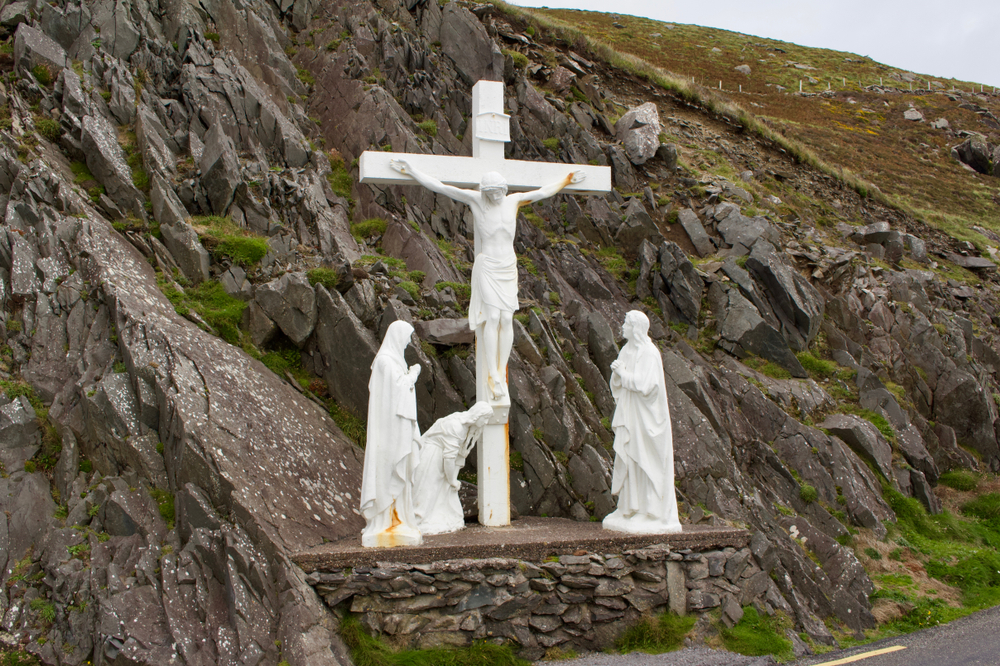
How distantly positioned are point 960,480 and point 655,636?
8877 mm

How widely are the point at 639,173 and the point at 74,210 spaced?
12.5 meters

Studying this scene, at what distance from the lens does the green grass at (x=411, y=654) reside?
5.99 metres

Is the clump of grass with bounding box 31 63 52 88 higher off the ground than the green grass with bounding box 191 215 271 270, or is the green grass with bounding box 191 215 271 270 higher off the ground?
the clump of grass with bounding box 31 63 52 88

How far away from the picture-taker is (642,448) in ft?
24.7

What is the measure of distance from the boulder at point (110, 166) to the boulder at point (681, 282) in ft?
30.1

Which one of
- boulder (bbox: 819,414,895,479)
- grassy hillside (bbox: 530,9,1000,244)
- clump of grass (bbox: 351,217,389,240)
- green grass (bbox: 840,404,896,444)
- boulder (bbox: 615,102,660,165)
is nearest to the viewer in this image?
boulder (bbox: 819,414,895,479)

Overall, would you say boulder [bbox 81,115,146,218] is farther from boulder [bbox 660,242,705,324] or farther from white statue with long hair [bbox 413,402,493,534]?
boulder [bbox 660,242,705,324]

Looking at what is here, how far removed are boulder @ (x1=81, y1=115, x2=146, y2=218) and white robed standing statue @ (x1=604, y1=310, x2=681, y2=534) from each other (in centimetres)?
753

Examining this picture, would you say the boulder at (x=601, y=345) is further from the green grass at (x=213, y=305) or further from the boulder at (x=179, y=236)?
the boulder at (x=179, y=236)

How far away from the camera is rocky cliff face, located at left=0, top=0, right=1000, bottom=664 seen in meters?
6.93

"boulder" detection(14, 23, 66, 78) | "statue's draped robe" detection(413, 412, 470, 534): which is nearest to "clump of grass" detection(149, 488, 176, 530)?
"statue's draped robe" detection(413, 412, 470, 534)

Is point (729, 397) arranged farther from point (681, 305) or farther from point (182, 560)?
point (182, 560)

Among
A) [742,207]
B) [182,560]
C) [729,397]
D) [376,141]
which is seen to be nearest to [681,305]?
[729,397]

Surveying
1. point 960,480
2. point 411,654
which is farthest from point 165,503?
point 960,480
